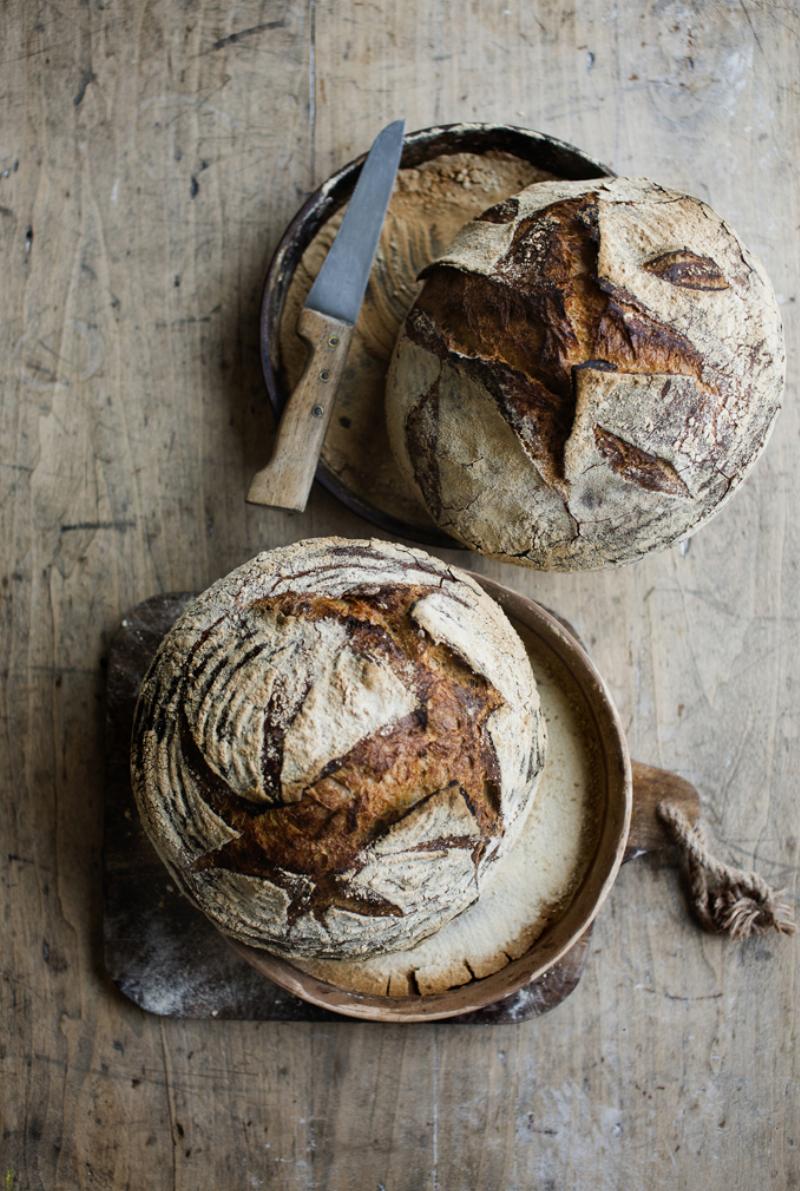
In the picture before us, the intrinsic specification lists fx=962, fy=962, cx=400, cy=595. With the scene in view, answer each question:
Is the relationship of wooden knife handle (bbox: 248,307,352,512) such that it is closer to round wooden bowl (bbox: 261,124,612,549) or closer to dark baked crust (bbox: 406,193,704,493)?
round wooden bowl (bbox: 261,124,612,549)

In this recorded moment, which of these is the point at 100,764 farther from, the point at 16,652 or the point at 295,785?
the point at 295,785

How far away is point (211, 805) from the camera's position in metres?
1.00

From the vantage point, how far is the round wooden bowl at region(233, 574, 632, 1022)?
1163mm

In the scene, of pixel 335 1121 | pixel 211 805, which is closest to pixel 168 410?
pixel 211 805

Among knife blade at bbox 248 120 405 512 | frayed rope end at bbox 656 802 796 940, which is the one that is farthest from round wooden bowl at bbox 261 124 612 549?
frayed rope end at bbox 656 802 796 940

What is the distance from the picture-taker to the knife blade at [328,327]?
1.24m

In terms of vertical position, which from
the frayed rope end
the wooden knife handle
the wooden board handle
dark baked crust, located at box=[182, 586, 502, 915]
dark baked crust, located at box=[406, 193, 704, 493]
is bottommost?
the frayed rope end

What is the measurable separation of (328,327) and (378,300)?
0.12 m

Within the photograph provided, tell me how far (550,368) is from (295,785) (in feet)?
1.72

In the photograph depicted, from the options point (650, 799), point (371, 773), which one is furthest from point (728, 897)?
point (371, 773)

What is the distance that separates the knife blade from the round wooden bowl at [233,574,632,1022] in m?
0.28

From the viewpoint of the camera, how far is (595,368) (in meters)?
1.05

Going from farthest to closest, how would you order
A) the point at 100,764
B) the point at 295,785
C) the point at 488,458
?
the point at 100,764, the point at 488,458, the point at 295,785

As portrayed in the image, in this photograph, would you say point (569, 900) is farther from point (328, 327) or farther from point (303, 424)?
point (328, 327)
